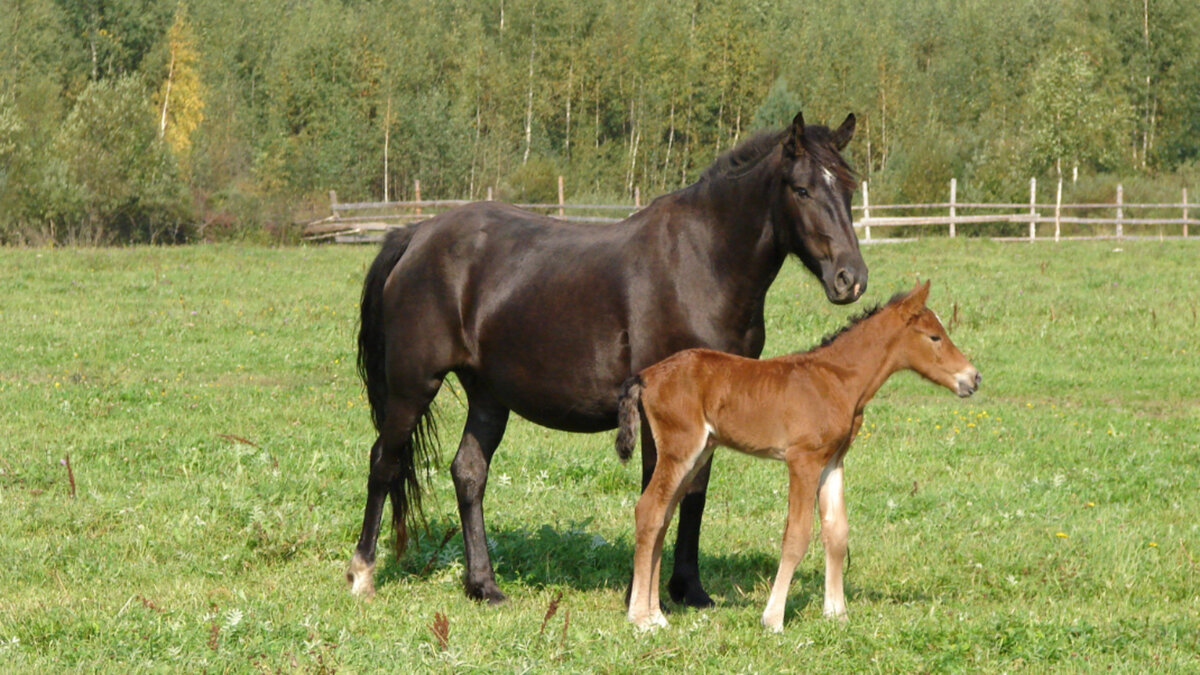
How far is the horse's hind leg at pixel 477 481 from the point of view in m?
6.70

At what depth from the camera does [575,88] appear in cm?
6500

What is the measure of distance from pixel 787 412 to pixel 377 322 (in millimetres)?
3021

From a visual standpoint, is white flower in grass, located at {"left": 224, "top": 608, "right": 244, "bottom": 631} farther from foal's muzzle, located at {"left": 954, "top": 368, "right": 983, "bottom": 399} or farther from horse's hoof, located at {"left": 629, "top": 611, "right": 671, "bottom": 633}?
foal's muzzle, located at {"left": 954, "top": 368, "right": 983, "bottom": 399}

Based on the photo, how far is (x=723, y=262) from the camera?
241 inches

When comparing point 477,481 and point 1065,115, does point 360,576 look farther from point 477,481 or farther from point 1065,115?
point 1065,115

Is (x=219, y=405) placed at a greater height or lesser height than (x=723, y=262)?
lesser

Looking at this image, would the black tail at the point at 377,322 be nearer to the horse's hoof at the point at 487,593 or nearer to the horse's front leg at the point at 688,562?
the horse's hoof at the point at 487,593

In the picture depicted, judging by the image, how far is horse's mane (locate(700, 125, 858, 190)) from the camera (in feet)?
19.1

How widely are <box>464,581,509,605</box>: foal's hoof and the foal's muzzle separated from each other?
8.83 ft

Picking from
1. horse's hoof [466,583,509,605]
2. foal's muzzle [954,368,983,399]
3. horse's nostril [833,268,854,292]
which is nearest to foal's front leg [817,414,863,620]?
foal's muzzle [954,368,983,399]

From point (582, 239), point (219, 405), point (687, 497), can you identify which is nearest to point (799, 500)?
point (687, 497)

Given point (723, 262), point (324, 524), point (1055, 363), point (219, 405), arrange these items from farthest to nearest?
1. point (1055, 363)
2. point (219, 405)
3. point (324, 524)
4. point (723, 262)

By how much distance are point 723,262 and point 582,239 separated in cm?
99

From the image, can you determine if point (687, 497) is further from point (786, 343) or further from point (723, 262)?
point (786, 343)
